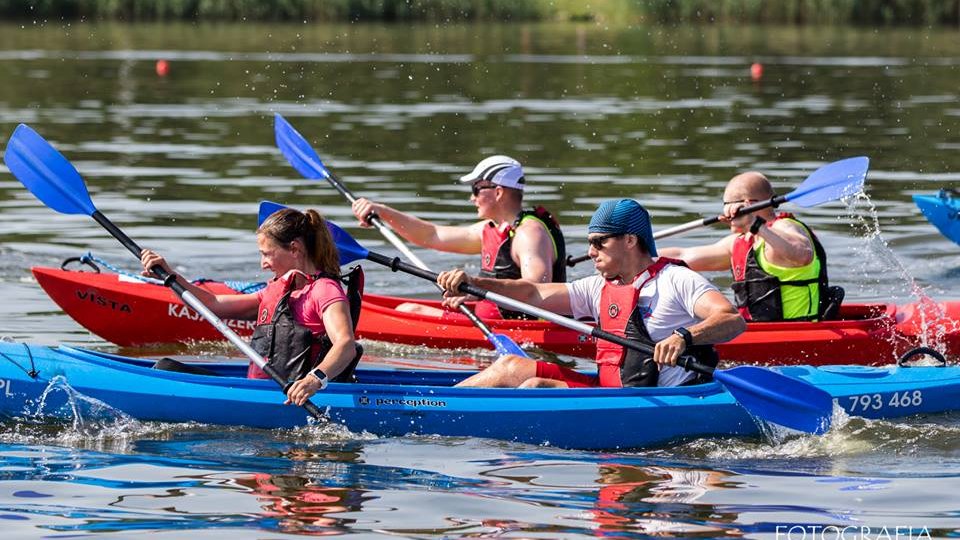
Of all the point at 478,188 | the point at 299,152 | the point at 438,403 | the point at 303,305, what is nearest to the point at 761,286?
the point at 478,188

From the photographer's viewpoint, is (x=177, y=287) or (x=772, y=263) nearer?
(x=177, y=287)

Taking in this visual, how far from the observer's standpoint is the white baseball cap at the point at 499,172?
35.3ft

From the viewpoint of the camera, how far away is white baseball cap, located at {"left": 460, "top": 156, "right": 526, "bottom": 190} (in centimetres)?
1075

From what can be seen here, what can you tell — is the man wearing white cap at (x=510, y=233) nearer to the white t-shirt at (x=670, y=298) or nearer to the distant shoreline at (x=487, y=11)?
the white t-shirt at (x=670, y=298)

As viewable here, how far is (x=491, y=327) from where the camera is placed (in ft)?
36.1

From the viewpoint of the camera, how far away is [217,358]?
11281 mm

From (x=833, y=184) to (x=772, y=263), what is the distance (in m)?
1.34

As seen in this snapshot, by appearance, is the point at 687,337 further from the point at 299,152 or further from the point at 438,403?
the point at 299,152

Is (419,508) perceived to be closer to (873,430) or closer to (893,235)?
(873,430)

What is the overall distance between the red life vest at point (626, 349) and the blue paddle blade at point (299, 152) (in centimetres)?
508

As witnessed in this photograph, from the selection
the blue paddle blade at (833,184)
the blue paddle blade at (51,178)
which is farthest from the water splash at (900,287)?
the blue paddle blade at (51,178)

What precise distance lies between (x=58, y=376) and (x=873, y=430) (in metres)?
4.23

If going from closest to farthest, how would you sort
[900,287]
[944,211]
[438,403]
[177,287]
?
[438,403], [177,287], [900,287], [944,211]

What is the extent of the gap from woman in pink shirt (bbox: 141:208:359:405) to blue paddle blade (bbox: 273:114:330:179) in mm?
4892
